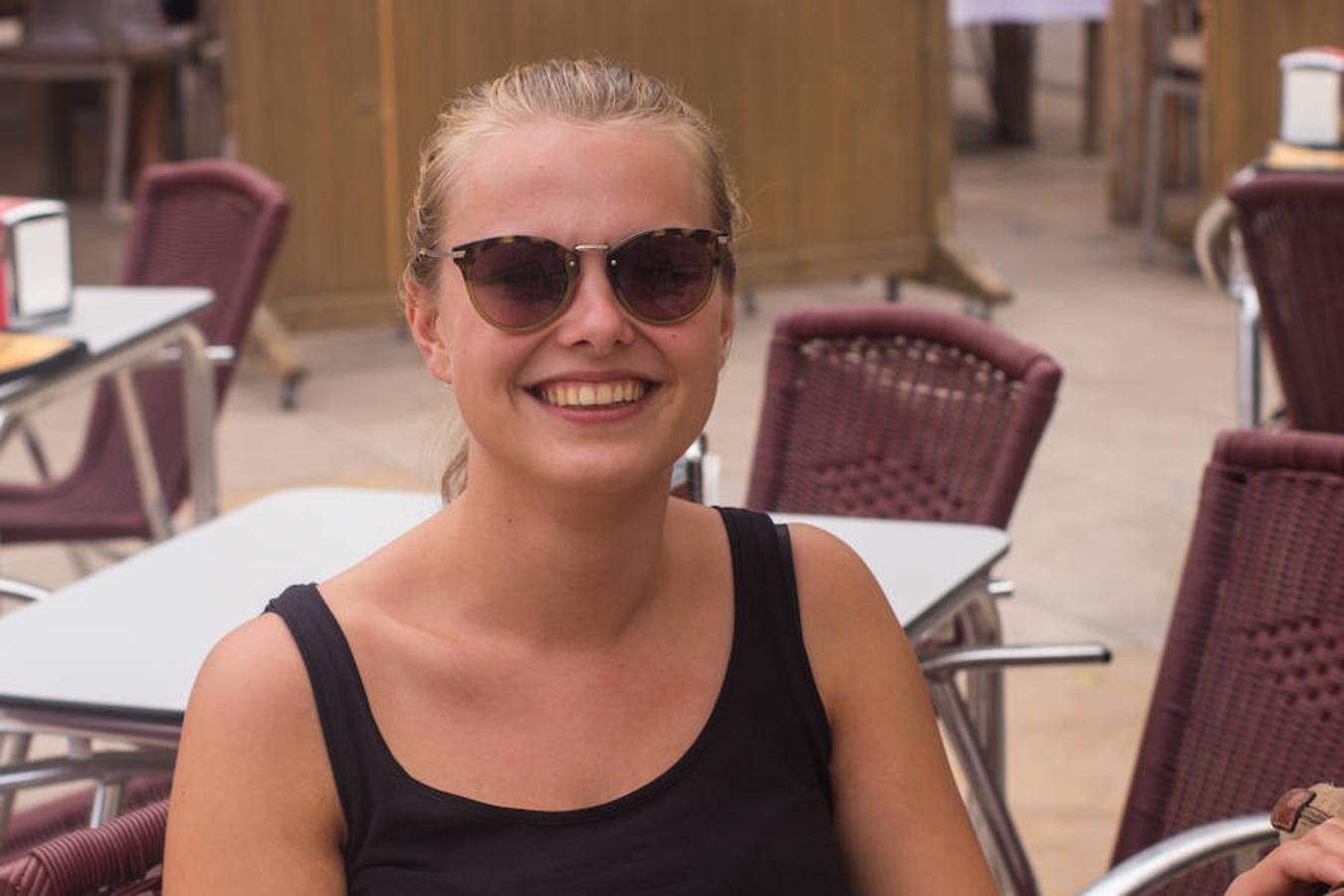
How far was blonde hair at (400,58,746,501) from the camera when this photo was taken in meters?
1.60

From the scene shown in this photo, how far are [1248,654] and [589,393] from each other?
0.99 meters

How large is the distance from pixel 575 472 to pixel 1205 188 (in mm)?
6571

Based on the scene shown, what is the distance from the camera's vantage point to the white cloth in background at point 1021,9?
8750 mm

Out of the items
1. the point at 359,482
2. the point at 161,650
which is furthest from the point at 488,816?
the point at 359,482

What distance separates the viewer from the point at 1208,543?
2.29 meters

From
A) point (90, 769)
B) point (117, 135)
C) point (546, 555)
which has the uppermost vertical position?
point (546, 555)

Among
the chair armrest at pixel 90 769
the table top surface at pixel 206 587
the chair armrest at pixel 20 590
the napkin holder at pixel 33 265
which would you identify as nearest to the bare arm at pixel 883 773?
the table top surface at pixel 206 587

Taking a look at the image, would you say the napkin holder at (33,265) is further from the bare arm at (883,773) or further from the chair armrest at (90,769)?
the bare arm at (883,773)

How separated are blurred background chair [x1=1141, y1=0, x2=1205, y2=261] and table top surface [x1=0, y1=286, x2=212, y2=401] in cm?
480

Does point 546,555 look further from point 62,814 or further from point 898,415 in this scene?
point 898,415

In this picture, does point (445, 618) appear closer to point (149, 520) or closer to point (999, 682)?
point (999, 682)

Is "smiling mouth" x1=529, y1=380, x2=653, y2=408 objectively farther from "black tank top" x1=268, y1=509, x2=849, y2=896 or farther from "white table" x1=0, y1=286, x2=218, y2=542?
"white table" x1=0, y1=286, x2=218, y2=542

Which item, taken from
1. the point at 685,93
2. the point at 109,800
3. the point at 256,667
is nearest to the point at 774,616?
the point at 256,667

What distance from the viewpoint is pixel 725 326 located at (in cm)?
169
